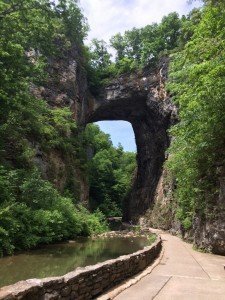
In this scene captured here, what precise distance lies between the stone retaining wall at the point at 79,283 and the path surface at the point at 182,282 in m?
0.44

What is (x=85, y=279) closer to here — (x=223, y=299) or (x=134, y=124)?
(x=223, y=299)

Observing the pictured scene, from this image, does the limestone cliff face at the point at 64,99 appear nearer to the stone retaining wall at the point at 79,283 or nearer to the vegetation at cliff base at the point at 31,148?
the vegetation at cliff base at the point at 31,148

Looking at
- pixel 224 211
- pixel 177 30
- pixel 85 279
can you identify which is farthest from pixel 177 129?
pixel 177 30

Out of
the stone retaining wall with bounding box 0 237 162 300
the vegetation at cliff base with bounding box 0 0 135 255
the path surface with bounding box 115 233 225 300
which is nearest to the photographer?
the stone retaining wall with bounding box 0 237 162 300

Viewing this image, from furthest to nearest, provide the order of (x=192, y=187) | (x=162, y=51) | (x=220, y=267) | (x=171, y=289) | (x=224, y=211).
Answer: (x=162, y=51) → (x=192, y=187) → (x=224, y=211) → (x=220, y=267) → (x=171, y=289)

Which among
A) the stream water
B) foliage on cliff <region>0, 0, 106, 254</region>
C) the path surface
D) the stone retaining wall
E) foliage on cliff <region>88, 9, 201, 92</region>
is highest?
foliage on cliff <region>88, 9, 201, 92</region>

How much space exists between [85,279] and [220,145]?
12236 millimetres

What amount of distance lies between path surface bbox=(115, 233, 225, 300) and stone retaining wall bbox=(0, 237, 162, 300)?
439 mm

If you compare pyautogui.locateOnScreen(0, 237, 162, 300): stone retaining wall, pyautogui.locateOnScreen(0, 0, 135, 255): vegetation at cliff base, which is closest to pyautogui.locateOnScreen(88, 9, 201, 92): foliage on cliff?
pyautogui.locateOnScreen(0, 0, 135, 255): vegetation at cliff base

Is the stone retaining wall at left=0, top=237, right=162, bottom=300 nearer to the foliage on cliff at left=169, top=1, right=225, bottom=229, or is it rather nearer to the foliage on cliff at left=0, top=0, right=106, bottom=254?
the foliage on cliff at left=0, top=0, right=106, bottom=254

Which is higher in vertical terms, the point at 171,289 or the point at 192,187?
the point at 192,187

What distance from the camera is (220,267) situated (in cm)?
1091

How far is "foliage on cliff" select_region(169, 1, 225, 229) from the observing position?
15.0 meters

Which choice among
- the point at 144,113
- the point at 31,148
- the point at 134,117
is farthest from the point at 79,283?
the point at 134,117
